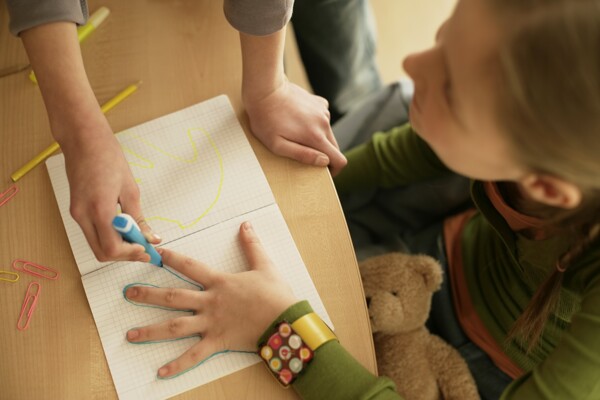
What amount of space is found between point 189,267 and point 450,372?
1.31 feet

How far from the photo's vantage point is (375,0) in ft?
5.40

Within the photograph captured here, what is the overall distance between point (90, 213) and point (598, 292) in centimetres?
55

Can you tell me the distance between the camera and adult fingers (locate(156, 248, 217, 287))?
64 centimetres

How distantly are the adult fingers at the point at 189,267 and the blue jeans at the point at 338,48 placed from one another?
2.08ft

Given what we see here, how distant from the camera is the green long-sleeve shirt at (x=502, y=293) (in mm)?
575

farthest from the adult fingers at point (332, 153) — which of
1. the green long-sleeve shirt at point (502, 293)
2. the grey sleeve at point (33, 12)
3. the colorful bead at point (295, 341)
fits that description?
the grey sleeve at point (33, 12)

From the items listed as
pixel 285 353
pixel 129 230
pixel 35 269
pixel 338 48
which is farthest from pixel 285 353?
pixel 338 48

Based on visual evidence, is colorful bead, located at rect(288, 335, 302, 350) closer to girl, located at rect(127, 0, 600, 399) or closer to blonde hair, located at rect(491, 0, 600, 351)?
girl, located at rect(127, 0, 600, 399)

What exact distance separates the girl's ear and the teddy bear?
0.27 meters

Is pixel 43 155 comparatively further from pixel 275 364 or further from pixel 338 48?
pixel 338 48

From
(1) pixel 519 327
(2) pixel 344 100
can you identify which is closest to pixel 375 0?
(2) pixel 344 100

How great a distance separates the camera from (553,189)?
50cm

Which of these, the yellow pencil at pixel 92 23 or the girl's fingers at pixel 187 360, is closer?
the girl's fingers at pixel 187 360

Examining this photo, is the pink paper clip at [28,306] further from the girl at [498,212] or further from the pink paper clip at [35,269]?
the girl at [498,212]
